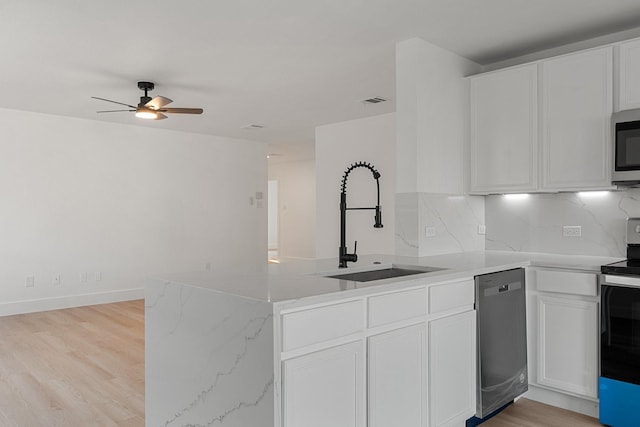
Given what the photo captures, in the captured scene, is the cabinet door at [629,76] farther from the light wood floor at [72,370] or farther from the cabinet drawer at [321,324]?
the light wood floor at [72,370]

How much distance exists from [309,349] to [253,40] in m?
2.55

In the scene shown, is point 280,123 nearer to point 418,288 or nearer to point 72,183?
point 72,183

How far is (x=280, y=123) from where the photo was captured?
680 cm

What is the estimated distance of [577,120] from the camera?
3176 millimetres

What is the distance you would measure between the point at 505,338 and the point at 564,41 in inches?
88.4

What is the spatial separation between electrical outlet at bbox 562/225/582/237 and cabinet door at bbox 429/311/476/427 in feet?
4.40

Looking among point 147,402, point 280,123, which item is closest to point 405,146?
point 147,402

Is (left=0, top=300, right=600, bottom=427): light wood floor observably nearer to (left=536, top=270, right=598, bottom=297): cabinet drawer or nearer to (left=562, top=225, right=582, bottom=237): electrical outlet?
(left=536, top=270, right=598, bottom=297): cabinet drawer

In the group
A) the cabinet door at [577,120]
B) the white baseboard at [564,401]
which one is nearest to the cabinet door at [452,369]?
the white baseboard at [564,401]

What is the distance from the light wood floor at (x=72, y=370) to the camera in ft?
9.77

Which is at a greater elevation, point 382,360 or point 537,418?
point 382,360

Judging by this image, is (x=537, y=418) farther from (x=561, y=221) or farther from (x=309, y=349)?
(x=309, y=349)

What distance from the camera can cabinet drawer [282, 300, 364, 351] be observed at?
1.75m

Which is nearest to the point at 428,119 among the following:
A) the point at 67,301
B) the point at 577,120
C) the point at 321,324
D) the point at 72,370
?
the point at 577,120
